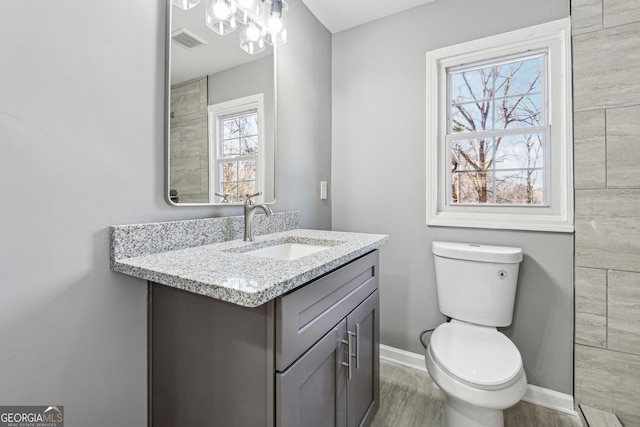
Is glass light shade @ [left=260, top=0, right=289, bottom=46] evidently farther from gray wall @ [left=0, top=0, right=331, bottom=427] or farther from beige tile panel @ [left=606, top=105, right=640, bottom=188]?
beige tile panel @ [left=606, top=105, right=640, bottom=188]

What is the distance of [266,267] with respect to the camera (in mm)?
824

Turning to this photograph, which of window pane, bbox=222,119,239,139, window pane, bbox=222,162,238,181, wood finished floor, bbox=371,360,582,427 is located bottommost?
wood finished floor, bbox=371,360,582,427

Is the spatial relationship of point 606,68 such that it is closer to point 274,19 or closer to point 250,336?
point 274,19

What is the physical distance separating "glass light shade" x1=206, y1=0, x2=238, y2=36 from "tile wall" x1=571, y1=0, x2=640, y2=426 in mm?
1722

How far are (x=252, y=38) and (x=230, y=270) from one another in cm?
122

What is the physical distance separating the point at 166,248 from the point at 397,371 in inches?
64.5

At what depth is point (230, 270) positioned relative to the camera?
2.61 ft

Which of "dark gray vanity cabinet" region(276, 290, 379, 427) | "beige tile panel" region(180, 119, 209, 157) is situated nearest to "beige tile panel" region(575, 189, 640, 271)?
"dark gray vanity cabinet" region(276, 290, 379, 427)

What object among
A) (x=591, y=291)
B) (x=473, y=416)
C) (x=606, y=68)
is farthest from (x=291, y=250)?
(x=606, y=68)

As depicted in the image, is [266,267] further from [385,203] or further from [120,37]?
[385,203]

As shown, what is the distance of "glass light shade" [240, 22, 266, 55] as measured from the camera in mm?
1388

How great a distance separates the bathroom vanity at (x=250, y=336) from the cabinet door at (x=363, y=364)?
0.01m

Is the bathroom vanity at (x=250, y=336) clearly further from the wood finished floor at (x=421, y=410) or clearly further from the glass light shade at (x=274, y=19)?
the glass light shade at (x=274, y=19)

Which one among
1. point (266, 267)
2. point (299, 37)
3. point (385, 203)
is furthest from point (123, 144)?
point (385, 203)
